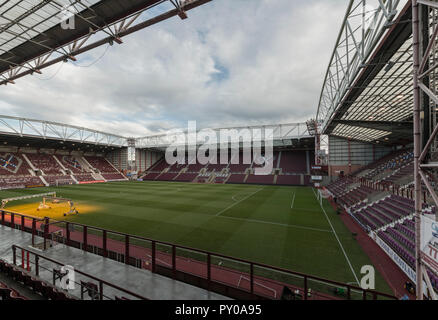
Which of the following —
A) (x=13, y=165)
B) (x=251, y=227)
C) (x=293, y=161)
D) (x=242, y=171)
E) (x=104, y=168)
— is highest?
(x=293, y=161)

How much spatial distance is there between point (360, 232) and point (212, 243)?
1119cm

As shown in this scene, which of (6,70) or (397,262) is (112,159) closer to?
(6,70)

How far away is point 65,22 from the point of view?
29.2 ft

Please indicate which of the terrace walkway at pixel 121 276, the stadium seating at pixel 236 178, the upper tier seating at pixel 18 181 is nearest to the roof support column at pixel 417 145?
the terrace walkway at pixel 121 276

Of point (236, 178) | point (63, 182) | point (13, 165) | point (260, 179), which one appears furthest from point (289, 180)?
point (13, 165)

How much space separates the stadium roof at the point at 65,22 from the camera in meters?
7.86

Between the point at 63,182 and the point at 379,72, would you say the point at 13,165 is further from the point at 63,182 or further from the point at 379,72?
the point at 379,72

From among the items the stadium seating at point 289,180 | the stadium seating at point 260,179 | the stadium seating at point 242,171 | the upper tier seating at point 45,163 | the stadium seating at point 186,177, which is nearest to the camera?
the stadium seating at point 289,180

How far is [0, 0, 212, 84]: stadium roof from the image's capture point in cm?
786

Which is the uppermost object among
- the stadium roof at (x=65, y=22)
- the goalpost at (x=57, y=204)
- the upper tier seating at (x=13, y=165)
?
the stadium roof at (x=65, y=22)

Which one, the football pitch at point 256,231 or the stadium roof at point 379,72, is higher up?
the stadium roof at point 379,72

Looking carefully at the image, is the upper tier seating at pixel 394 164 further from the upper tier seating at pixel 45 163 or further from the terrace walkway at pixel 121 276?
the upper tier seating at pixel 45 163

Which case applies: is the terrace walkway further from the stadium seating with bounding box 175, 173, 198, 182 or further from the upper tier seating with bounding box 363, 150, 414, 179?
the stadium seating with bounding box 175, 173, 198, 182

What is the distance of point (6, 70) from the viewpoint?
1230 centimetres
